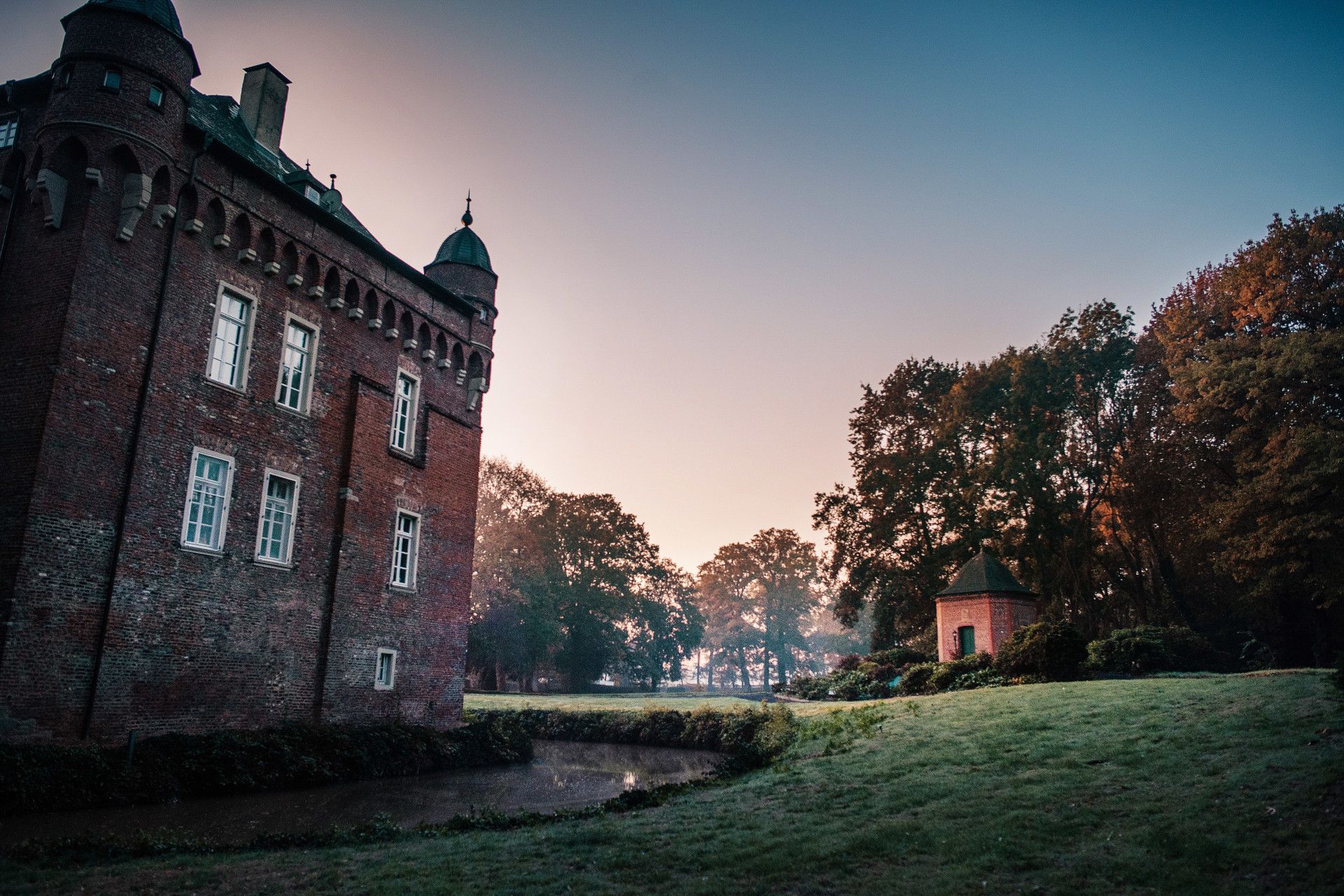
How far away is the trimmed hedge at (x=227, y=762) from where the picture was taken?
1148cm

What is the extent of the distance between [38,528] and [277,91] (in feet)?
47.3

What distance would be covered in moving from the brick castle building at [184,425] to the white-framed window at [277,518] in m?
0.04

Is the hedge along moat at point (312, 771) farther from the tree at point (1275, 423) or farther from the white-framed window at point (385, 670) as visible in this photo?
the tree at point (1275, 423)

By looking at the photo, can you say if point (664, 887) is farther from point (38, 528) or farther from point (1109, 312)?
point (1109, 312)

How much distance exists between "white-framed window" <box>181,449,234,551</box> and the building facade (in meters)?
24.5

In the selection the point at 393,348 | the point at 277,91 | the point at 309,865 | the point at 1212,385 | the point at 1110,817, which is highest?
the point at 277,91

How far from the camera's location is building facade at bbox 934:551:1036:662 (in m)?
30.5

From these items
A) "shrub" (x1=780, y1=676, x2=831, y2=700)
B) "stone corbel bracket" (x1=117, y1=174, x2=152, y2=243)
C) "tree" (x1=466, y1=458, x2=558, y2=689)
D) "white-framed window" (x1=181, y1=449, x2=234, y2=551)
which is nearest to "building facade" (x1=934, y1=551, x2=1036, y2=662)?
"shrub" (x1=780, y1=676, x2=831, y2=700)

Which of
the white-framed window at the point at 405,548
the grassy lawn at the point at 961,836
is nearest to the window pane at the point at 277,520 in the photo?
the white-framed window at the point at 405,548

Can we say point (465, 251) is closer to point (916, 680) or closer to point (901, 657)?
point (916, 680)

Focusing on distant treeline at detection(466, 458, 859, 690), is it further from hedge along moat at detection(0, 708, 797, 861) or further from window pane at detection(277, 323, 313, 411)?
window pane at detection(277, 323, 313, 411)

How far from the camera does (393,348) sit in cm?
2091

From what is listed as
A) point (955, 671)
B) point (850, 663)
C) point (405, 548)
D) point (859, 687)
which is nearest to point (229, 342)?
point (405, 548)

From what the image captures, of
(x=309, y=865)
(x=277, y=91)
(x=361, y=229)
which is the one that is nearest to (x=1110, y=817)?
(x=309, y=865)
